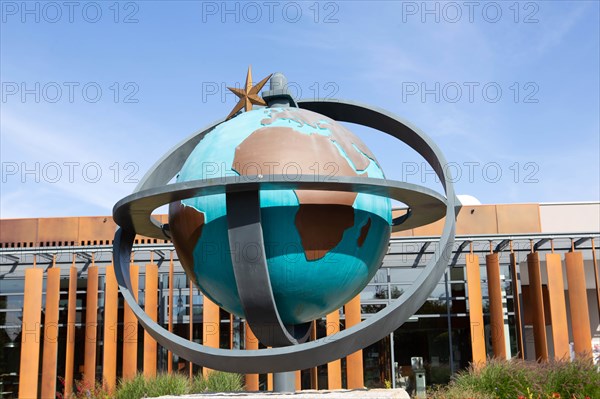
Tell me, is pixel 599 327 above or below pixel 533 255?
below

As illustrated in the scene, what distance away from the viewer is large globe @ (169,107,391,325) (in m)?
7.05

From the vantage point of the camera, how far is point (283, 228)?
7.02 meters

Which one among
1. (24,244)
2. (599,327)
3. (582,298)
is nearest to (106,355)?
(24,244)

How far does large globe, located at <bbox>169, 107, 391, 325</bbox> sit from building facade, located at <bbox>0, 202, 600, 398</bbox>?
10.4m

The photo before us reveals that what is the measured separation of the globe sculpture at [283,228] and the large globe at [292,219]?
1 centimetres

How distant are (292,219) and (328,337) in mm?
1287

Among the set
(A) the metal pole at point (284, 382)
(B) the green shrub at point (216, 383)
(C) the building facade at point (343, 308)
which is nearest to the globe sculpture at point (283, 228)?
(A) the metal pole at point (284, 382)

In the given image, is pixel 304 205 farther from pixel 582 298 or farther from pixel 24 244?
pixel 24 244

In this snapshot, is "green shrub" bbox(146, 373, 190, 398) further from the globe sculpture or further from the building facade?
the globe sculpture

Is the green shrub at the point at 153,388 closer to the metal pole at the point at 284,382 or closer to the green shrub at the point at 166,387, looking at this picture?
the green shrub at the point at 166,387

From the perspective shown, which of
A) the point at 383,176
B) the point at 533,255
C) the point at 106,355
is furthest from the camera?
the point at 533,255

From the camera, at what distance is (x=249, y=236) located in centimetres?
668

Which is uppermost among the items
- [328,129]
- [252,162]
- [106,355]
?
[328,129]

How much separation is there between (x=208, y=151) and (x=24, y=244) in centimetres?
2048
